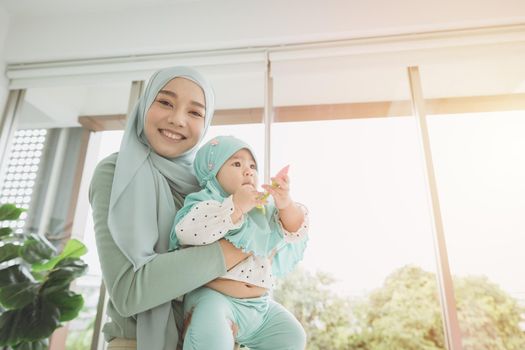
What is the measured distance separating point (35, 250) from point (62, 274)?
19cm

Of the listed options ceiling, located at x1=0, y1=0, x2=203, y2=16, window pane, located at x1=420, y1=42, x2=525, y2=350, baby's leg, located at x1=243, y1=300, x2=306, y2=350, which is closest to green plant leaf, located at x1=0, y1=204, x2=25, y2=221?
ceiling, located at x1=0, y1=0, x2=203, y2=16

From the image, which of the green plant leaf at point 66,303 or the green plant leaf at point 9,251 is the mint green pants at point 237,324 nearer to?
the green plant leaf at point 66,303

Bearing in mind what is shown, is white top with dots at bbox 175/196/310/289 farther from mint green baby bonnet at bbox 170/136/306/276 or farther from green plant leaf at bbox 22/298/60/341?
green plant leaf at bbox 22/298/60/341

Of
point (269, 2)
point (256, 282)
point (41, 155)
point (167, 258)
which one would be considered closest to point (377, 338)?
point (256, 282)

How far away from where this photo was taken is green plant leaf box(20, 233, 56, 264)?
177 cm

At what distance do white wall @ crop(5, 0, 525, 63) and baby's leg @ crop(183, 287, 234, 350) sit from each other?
1.77m

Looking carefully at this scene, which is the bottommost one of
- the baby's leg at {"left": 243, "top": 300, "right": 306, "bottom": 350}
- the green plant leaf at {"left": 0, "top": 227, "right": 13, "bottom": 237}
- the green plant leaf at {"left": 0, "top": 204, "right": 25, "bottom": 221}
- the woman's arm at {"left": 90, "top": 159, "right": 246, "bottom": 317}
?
the baby's leg at {"left": 243, "top": 300, "right": 306, "bottom": 350}

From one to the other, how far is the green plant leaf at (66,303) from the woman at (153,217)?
1.10 meters

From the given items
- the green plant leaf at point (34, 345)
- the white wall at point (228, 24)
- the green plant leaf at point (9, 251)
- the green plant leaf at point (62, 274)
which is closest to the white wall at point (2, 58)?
the white wall at point (228, 24)

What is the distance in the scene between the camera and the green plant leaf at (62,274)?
5.74 ft

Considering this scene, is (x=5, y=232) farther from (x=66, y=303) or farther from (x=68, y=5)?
(x=68, y=5)

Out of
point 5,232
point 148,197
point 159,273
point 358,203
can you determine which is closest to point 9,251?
point 5,232

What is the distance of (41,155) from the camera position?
2.37 metres

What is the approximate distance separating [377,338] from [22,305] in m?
1.76
